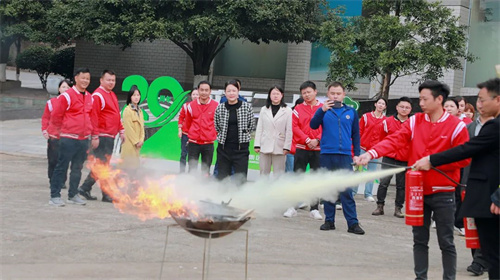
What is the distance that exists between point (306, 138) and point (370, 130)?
2.03m

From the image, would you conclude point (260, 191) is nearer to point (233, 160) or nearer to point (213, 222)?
point (213, 222)

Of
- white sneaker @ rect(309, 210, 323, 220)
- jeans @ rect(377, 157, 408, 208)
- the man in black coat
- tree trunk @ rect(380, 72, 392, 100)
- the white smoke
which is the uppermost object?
tree trunk @ rect(380, 72, 392, 100)

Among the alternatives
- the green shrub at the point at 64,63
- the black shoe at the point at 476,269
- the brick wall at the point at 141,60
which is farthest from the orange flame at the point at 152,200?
the green shrub at the point at 64,63

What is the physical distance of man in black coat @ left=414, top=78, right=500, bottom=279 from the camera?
563cm

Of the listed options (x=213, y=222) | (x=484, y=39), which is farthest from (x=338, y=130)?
(x=484, y=39)

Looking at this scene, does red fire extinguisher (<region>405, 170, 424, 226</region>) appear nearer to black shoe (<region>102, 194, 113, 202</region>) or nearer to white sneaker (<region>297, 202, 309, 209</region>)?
white sneaker (<region>297, 202, 309, 209</region>)

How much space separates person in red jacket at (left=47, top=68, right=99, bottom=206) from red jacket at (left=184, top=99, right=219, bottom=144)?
1.88 metres

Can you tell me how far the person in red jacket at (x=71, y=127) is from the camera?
9.91 metres

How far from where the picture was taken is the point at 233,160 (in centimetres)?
1005

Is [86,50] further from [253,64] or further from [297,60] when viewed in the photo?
[297,60]

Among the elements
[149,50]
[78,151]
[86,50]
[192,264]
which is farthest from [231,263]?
[86,50]

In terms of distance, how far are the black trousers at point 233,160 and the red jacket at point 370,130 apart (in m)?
2.89

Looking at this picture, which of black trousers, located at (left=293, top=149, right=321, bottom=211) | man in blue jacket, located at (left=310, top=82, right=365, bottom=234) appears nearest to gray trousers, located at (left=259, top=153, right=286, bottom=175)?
black trousers, located at (left=293, top=149, right=321, bottom=211)

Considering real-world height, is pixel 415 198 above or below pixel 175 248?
above
